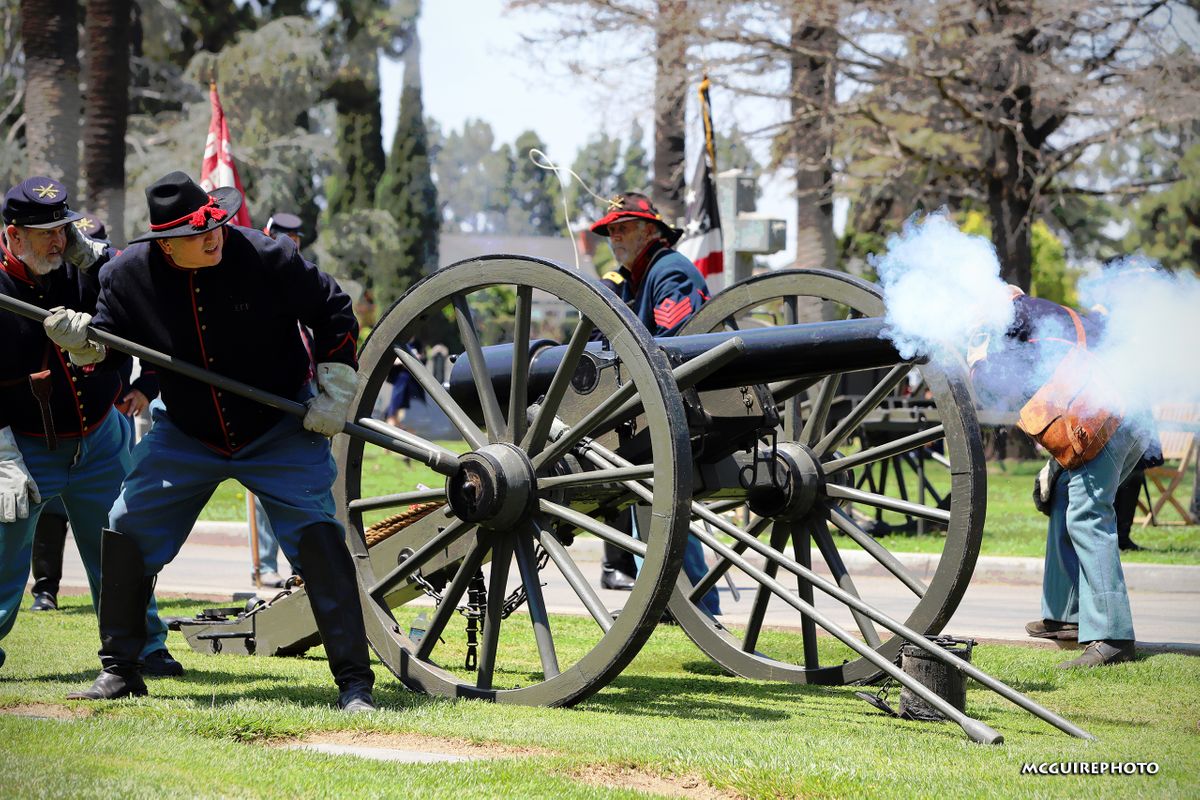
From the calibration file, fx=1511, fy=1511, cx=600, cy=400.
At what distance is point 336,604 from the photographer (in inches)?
208

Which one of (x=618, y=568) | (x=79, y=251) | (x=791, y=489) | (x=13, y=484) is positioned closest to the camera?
(x=13, y=484)

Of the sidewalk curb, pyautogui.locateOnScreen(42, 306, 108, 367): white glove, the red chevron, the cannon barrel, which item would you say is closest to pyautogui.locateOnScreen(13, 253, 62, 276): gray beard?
pyautogui.locateOnScreen(42, 306, 108, 367): white glove

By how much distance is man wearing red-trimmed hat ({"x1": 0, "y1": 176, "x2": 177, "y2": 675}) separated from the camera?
583cm

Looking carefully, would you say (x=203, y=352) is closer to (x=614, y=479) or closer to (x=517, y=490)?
(x=517, y=490)

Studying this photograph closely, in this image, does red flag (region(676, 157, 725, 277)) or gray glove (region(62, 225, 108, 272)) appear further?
red flag (region(676, 157, 725, 277))

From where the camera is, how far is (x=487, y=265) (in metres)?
5.51

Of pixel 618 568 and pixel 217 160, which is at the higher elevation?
pixel 217 160

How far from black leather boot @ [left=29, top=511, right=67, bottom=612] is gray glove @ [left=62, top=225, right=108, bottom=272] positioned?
277 centimetres

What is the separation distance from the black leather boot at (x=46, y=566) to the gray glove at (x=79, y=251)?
9.08 feet

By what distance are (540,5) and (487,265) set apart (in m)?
13.7

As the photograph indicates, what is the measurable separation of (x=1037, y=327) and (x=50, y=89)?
15242 mm

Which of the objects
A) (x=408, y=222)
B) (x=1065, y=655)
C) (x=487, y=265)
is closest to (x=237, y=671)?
(x=487, y=265)

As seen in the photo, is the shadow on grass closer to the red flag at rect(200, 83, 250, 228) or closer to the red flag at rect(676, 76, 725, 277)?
the red flag at rect(200, 83, 250, 228)

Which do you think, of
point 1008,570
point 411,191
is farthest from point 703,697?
point 411,191
